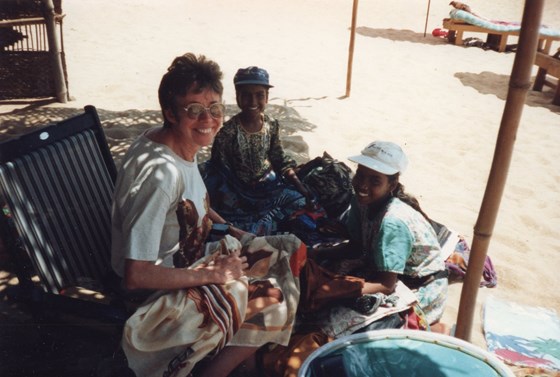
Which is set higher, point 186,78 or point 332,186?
point 186,78

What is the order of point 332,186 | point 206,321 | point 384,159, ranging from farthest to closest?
Answer: point 332,186 < point 384,159 < point 206,321

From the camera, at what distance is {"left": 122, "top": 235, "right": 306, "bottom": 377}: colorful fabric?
2033mm

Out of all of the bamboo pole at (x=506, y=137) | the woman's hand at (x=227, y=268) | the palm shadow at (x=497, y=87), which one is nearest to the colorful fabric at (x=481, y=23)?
the palm shadow at (x=497, y=87)

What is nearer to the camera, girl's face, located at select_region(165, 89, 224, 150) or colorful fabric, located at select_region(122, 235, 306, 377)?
colorful fabric, located at select_region(122, 235, 306, 377)

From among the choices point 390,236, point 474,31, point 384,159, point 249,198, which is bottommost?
point 249,198

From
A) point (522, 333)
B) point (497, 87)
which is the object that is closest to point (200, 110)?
point (522, 333)

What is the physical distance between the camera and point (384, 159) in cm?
281

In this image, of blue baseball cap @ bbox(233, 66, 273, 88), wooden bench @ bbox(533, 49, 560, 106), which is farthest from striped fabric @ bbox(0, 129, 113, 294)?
wooden bench @ bbox(533, 49, 560, 106)

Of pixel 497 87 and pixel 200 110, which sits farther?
pixel 497 87

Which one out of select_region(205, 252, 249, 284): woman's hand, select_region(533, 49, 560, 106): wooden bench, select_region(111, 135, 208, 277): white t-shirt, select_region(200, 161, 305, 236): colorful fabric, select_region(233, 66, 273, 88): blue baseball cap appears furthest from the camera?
select_region(533, 49, 560, 106): wooden bench

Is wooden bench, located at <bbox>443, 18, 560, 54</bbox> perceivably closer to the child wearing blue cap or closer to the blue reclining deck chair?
the child wearing blue cap

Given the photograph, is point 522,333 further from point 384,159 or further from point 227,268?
point 227,268

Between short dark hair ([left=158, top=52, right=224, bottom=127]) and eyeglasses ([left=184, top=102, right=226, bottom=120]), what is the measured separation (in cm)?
6

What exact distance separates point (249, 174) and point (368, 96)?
14.8 feet
